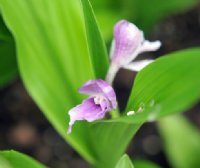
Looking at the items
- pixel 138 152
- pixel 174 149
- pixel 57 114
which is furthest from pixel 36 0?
pixel 138 152

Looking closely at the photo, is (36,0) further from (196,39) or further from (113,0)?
(196,39)

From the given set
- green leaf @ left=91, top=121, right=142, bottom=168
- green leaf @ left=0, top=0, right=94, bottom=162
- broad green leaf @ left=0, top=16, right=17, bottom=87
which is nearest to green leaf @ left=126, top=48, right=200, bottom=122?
A: green leaf @ left=91, top=121, right=142, bottom=168

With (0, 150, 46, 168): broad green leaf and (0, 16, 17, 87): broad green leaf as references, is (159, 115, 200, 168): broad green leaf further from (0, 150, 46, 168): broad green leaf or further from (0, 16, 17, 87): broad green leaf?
(0, 150, 46, 168): broad green leaf

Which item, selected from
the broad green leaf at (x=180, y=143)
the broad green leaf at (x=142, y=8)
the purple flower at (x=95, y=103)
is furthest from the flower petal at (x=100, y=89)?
the broad green leaf at (x=142, y=8)

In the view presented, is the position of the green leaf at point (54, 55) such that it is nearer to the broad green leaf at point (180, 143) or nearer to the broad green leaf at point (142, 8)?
the broad green leaf at point (180, 143)

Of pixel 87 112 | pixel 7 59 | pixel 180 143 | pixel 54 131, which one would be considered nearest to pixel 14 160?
pixel 87 112
